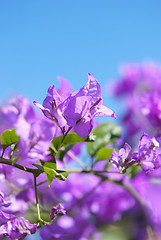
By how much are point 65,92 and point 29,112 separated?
0.43ft

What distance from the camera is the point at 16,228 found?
1.59ft

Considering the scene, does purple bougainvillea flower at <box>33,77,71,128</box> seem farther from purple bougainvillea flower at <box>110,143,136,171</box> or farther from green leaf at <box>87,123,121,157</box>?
green leaf at <box>87,123,121,157</box>

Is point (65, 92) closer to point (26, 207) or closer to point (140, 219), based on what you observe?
point (26, 207)

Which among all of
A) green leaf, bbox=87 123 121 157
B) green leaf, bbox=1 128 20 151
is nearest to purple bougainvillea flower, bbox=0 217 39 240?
green leaf, bbox=1 128 20 151

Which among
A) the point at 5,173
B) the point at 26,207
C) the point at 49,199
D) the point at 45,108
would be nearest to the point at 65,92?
the point at 45,108

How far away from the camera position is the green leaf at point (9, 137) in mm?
453

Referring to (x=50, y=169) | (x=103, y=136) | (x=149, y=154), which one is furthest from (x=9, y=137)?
(x=103, y=136)

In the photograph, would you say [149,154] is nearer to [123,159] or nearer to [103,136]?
[123,159]

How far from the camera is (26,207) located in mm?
735

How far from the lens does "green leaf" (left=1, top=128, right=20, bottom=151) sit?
453 mm

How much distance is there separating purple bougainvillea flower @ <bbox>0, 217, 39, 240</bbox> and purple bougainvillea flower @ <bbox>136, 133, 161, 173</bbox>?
0.54 ft

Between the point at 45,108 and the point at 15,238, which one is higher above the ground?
the point at 45,108

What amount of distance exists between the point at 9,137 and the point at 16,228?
12 centimetres

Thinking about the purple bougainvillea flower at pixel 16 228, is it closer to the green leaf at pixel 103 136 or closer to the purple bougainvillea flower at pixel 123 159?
the purple bougainvillea flower at pixel 123 159
